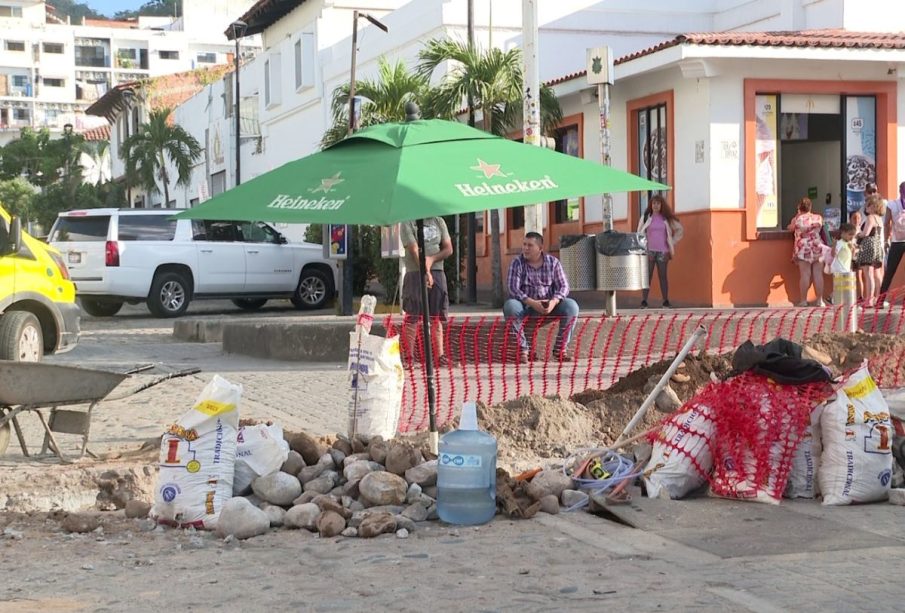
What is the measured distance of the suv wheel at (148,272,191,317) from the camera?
73.2ft

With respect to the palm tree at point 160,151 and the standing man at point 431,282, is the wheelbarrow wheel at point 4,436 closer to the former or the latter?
the standing man at point 431,282

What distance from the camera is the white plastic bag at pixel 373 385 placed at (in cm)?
773

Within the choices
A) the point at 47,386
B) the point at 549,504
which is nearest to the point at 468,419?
the point at 549,504

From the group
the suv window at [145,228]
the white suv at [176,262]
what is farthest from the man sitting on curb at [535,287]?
the suv window at [145,228]

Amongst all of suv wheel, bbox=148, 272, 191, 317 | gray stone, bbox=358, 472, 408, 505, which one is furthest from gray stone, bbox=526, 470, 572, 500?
suv wheel, bbox=148, 272, 191, 317

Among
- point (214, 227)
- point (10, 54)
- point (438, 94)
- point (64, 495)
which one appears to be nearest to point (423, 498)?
point (64, 495)

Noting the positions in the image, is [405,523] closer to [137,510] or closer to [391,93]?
[137,510]

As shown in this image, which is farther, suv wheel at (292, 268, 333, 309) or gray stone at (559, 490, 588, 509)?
suv wheel at (292, 268, 333, 309)

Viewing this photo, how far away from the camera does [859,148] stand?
18.5 meters

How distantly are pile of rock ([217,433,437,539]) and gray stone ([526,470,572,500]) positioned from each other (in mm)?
531

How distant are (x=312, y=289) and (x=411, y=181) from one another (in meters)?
17.8

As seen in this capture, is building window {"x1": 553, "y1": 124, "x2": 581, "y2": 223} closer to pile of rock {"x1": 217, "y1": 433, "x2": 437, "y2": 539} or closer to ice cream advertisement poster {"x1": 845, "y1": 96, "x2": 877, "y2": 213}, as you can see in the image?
ice cream advertisement poster {"x1": 845, "y1": 96, "x2": 877, "y2": 213}

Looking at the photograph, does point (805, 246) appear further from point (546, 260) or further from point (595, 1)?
point (595, 1)

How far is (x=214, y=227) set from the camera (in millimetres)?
23109
